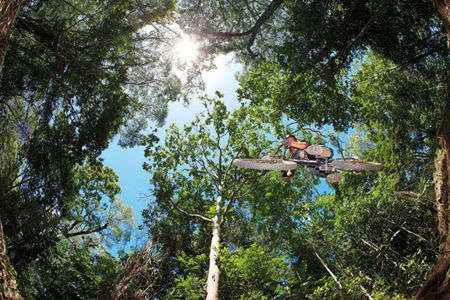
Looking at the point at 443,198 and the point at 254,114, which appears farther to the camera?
the point at 254,114

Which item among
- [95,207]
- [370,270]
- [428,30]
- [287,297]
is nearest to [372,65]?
[428,30]

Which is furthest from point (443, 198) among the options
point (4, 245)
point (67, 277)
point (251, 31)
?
point (251, 31)

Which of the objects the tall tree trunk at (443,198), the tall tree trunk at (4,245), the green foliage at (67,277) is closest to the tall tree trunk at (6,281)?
the tall tree trunk at (4,245)

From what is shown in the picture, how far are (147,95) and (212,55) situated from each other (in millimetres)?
3036

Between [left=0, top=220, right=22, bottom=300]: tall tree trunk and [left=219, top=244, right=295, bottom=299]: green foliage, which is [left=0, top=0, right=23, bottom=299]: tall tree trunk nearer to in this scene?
[left=0, top=220, right=22, bottom=300]: tall tree trunk

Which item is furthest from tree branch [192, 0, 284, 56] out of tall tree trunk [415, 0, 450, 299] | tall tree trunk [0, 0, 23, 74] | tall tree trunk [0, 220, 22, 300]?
tall tree trunk [0, 220, 22, 300]

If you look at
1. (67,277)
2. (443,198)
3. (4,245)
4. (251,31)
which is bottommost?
(67,277)

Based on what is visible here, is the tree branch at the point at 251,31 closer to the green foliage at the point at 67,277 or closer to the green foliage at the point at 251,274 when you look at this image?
the green foliage at the point at 251,274

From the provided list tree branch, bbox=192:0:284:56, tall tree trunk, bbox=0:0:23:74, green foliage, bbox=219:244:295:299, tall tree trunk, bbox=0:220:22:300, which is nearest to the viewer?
tall tree trunk, bbox=0:220:22:300

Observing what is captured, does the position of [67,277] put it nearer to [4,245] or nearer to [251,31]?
[4,245]

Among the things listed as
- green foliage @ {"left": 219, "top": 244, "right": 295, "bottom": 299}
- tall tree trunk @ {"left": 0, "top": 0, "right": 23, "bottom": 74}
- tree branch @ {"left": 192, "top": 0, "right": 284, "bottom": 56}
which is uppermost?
tree branch @ {"left": 192, "top": 0, "right": 284, "bottom": 56}

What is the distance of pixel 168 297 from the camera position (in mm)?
5262

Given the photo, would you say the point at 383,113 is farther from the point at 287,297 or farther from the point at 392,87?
the point at 287,297

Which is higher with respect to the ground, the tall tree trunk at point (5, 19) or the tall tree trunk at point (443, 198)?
the tall tree trunk at point (5, 19)
